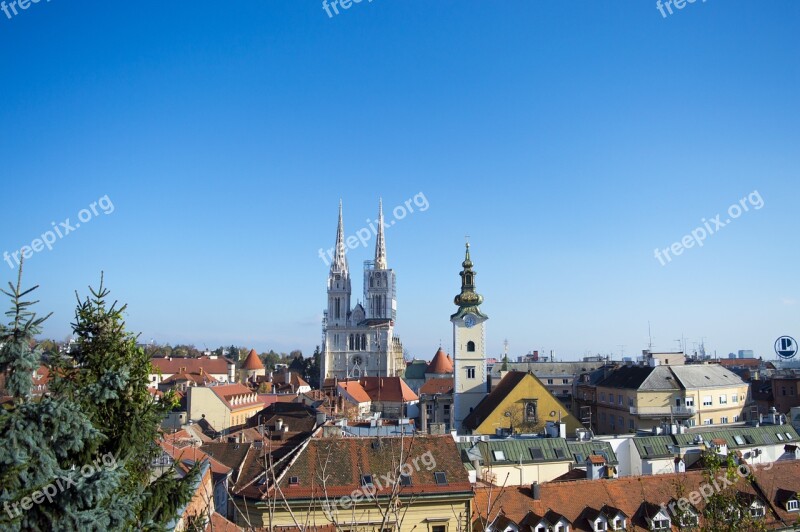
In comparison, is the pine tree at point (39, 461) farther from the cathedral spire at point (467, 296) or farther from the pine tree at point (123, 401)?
the cathedral spire at point (467, 296)

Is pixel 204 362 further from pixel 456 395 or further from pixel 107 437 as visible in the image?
pixel 107 437

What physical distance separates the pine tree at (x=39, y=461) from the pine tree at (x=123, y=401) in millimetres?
750

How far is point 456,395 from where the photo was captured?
195 feet

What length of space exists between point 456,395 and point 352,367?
68147mm

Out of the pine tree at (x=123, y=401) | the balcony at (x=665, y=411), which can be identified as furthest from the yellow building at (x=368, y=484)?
the balcony at (x=665, y=411)

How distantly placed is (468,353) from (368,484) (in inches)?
1441

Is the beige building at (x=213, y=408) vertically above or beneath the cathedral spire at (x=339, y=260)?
beneath

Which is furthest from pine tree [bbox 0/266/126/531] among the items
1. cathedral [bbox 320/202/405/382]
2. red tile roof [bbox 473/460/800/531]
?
cathedral [bbox 320/202/405/382]

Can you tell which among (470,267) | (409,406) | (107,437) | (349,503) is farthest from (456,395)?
(107,437)

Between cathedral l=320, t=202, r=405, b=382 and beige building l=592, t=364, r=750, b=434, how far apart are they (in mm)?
66688

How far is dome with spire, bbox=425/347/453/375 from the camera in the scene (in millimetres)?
106000

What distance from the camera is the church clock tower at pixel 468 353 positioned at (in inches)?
2336

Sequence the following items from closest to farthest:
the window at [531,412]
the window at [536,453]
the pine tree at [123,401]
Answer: the pine tree at [123,401]
the window at [536,453]
the window at [531,412]

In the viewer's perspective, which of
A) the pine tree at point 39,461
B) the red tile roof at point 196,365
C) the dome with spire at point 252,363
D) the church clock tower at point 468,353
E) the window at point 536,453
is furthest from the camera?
the dome with spire at point 252,363
